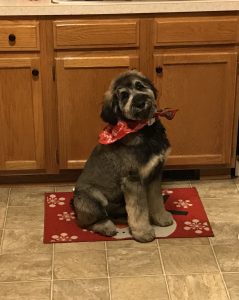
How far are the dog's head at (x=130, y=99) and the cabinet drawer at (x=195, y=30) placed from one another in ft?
1.46

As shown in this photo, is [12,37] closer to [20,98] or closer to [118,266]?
[20,98]

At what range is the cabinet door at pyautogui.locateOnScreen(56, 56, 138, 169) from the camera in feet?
9.62

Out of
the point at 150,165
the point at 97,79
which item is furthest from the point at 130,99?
the point at 97,79

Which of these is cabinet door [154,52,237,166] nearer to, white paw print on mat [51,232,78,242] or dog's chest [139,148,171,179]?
dog's chest [139,148,171,179]

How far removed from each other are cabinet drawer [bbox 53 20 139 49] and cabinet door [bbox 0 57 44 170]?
0.19 metres

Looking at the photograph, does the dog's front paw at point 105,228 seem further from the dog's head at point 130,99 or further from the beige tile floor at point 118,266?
the dog's head at point 130,99

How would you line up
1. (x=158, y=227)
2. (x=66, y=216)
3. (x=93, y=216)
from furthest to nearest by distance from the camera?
1. (x=66, y=216)
2. (x=158, y=227)
3. (x=93, y=216)

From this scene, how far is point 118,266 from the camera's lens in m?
2.52

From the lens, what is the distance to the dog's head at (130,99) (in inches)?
97.9

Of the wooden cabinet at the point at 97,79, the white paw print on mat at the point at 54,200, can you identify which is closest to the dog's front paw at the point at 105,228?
the white paw print on mat at the point at 54,200

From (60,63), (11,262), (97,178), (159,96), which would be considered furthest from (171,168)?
(11,262)

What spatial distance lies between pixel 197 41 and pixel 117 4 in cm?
45

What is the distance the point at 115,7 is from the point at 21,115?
742mm

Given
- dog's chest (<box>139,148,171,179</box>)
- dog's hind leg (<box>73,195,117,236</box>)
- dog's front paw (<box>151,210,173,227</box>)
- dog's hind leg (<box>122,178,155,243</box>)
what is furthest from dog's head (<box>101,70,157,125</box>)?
dog's front paw (<box>151,210,173,227</box>)
